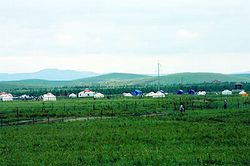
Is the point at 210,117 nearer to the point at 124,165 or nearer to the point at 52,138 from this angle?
the point at 52,138

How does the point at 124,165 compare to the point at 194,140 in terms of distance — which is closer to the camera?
the point at 124,165

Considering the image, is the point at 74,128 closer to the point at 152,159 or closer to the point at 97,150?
the point at 97,150

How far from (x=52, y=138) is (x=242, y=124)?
13667 millimetres

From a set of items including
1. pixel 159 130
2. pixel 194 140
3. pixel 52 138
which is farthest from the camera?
pixel 159 130

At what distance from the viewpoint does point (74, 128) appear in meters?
32.9

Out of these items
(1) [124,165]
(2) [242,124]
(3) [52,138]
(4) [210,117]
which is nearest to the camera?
(1) [124,165]

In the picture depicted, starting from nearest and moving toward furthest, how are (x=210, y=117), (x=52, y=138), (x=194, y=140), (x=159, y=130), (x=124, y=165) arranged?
(x=124, y=165) → (x=194, y=140) → (x=52, y=138) → (x=159, y=130) → (x=210, y=117)

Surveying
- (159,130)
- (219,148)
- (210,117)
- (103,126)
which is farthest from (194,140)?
(210,117)

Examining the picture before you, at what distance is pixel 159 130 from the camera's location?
98.2ft

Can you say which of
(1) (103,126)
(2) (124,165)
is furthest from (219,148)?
(1) (103,126)

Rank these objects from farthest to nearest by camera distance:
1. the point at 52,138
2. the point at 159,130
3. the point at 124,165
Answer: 1. the point at 159,130
2. the point at 52,138
3. the point at 124,165

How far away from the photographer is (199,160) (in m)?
19.7

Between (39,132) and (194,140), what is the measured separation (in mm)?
10984

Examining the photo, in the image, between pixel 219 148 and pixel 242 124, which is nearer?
pixel 219 148
